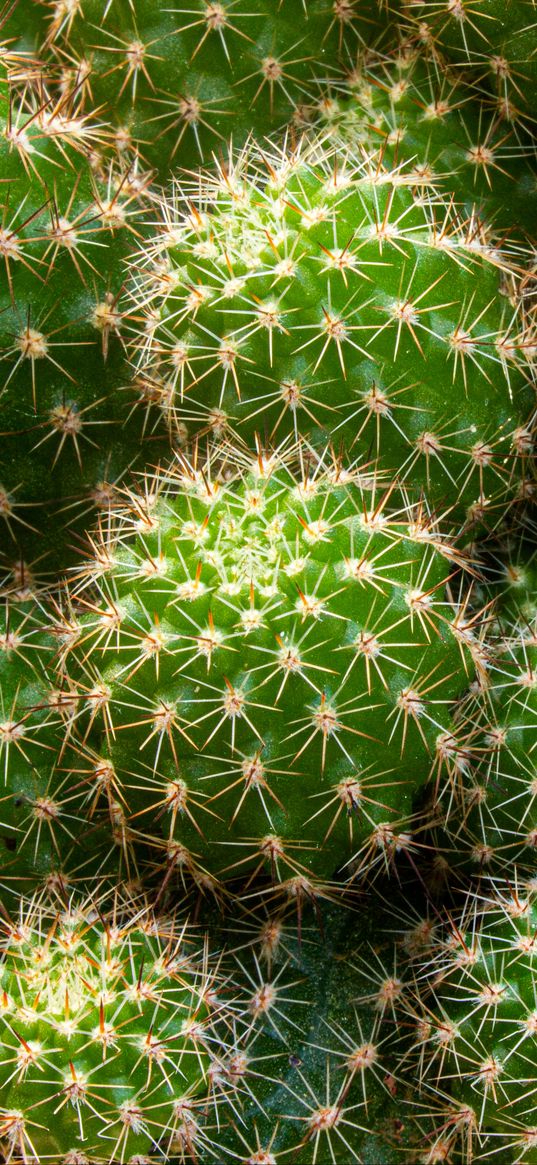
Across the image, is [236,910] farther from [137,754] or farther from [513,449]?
[513,449]

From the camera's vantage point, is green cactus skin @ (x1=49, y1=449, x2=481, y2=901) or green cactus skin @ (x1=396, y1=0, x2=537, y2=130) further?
green cactus skin @ (x1=396, y1=0, x2=537, y2=130)

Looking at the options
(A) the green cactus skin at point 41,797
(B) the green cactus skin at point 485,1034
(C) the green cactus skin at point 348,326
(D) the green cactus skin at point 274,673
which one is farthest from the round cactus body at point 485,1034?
(C) the green cactus skin at point 348,326

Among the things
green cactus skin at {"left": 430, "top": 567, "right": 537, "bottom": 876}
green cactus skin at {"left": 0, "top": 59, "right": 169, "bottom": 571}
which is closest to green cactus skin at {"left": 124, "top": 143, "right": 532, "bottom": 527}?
green cactus skin at {"left": 0, "top": 59, "right": 169, "bottom": 571}

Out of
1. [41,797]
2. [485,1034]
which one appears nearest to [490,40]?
[41,797]

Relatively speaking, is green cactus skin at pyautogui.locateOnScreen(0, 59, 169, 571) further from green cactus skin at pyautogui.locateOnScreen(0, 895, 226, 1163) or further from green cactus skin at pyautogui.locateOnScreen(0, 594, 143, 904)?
green cactus skin at pyautogui.locateOnScreen(0, 895, 226, 1163)

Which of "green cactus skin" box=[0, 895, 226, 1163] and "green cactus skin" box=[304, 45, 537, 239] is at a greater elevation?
"green cactus skin" box=[304, 45, 537, 239]

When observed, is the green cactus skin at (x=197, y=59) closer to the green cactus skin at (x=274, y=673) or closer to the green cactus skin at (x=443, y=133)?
the green cactus skin at (x=443, y=133)

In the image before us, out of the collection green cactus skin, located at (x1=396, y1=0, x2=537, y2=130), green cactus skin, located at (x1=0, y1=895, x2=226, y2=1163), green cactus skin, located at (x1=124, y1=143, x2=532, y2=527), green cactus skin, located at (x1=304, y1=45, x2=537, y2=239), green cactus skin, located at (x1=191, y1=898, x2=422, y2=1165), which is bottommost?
green cactus skin, located at (x1=191, y1=898, x2=422, y2=1165)
